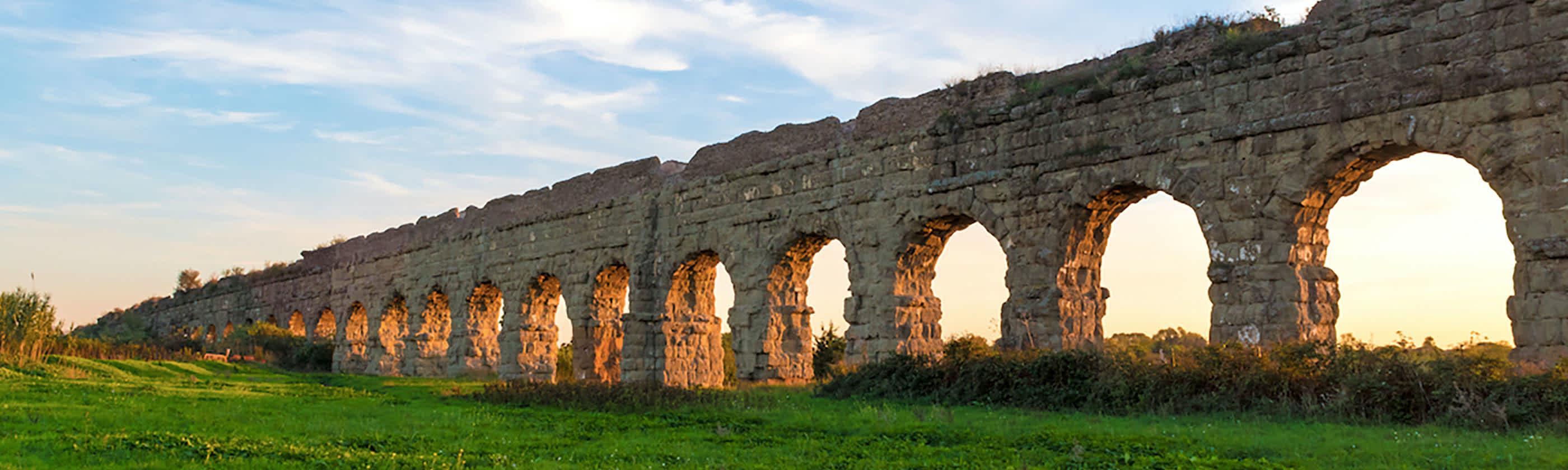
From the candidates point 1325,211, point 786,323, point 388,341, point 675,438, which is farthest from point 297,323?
point 1325,211

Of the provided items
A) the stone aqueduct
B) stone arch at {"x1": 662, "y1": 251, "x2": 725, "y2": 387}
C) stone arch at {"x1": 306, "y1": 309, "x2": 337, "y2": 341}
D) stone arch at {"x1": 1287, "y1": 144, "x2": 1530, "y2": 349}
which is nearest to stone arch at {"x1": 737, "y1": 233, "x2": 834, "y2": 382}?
the stone aqueduct

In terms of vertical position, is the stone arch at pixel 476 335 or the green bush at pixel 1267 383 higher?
the stone arch at pixel 476 335

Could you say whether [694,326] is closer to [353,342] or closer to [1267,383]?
[1267,383]

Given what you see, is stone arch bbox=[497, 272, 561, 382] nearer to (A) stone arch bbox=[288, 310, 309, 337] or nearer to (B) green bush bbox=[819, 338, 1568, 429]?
(B) green bush bbox=[819, 338, 1568, 429]

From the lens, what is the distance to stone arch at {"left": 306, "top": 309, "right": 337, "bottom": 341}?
35312 millimetres

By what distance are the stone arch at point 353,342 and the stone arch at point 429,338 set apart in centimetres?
355

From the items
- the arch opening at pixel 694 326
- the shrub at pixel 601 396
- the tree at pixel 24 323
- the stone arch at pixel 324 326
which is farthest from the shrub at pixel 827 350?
the stone arch at pixel 324 326

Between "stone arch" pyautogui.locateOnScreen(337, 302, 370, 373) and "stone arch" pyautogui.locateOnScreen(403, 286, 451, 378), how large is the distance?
3.55 metres

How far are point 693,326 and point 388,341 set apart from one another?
45.2ft

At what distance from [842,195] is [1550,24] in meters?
9.40

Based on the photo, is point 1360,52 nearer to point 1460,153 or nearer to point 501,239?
point 1460,153

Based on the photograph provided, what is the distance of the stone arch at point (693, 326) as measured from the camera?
2000 centimetres

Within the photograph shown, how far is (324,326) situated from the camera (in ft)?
118

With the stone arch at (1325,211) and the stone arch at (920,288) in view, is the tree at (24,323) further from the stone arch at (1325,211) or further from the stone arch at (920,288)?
the stone arch at (1325,211)
